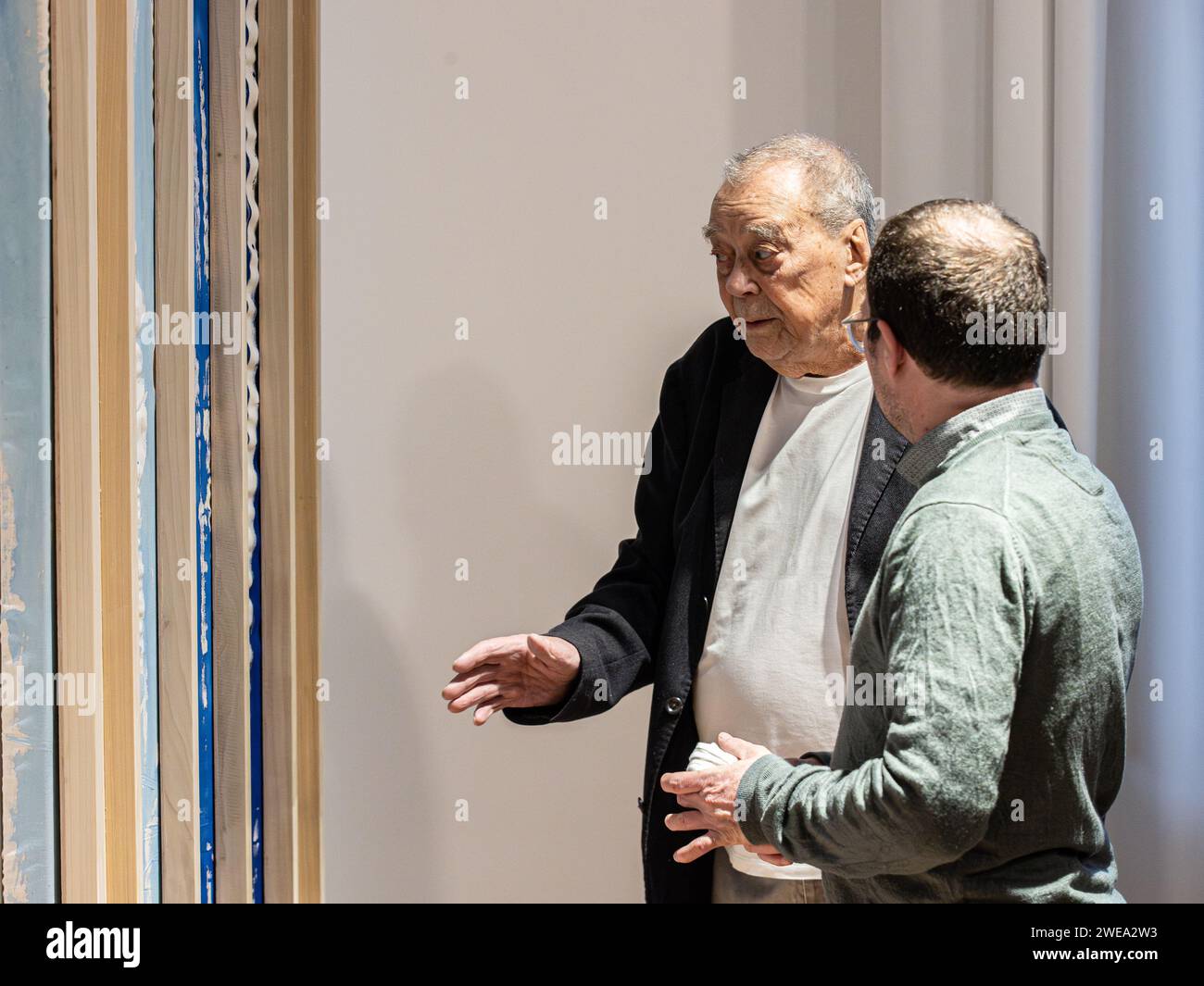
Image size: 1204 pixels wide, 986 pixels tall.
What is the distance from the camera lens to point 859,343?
4.22 feet

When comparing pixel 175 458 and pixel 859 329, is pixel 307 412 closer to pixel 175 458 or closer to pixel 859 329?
pixel 175 458

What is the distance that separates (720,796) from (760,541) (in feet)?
1.82

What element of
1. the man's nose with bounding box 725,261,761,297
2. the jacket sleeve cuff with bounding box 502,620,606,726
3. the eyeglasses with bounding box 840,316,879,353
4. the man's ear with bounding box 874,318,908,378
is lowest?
the jacket sleeve cuff with bounding box 502,620,606,726

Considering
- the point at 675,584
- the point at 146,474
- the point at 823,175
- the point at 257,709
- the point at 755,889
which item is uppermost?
the point at 823,175

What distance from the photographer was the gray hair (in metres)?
1.65

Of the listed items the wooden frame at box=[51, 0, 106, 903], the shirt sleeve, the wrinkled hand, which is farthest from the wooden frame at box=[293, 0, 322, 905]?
the shirt sleeve

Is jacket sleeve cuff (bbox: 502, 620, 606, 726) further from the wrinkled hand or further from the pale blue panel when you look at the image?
the pale blue panel

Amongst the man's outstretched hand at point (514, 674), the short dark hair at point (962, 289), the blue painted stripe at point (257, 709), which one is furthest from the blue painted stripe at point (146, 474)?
the short dark hair at point (962, 289)

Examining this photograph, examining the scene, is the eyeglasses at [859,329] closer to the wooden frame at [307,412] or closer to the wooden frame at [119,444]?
the wooden frame at [119,444]

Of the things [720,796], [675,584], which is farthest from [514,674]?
[720,796]

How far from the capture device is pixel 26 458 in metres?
1.38

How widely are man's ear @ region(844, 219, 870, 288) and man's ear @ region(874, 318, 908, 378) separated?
542 mm

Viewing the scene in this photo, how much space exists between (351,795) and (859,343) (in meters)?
1.59

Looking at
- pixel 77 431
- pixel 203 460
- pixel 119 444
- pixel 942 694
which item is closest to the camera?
pixel 942 694
